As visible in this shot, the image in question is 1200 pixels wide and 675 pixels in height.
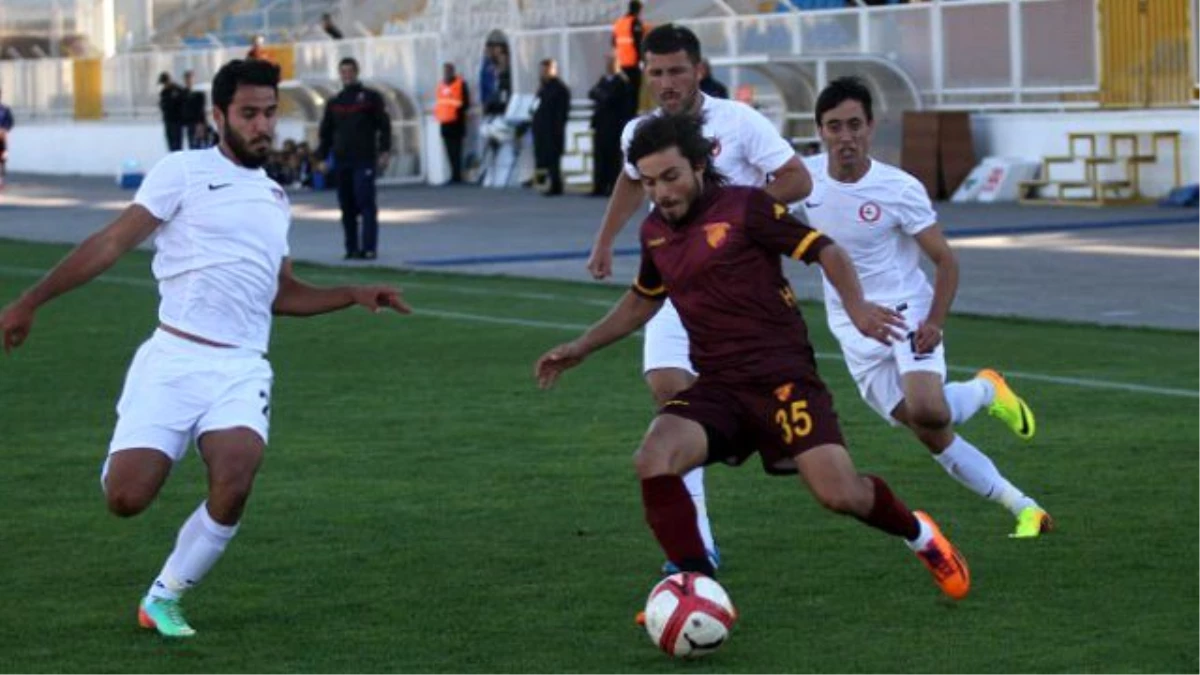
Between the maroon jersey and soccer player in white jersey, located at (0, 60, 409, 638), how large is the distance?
1107 mm

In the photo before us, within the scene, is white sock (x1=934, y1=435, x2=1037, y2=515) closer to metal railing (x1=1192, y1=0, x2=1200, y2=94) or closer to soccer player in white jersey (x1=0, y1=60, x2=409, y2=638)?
soccer player in white jersey (x1=0, y1=60, x2=409, y2=638)

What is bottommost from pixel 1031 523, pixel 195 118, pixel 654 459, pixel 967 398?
pixel 1031 523

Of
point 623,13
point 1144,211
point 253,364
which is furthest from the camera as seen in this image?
point 623,13

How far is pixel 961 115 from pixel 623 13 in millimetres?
9773

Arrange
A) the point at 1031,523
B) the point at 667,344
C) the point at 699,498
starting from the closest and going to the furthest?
the point at 699,498
the point at 667,344
the point at 1031,523

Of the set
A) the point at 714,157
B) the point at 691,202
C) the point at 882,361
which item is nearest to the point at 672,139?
the point at 691,202

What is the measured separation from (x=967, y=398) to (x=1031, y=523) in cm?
89

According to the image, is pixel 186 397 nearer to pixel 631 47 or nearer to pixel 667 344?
pixel 667 344

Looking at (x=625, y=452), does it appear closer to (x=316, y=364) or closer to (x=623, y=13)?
(x=316, y=364)

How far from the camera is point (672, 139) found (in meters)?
8.00

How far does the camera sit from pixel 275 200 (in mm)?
8680

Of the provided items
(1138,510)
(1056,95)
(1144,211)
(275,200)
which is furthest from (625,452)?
(1056,95)

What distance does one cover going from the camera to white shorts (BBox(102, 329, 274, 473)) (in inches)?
327

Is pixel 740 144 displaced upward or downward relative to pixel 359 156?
upward
